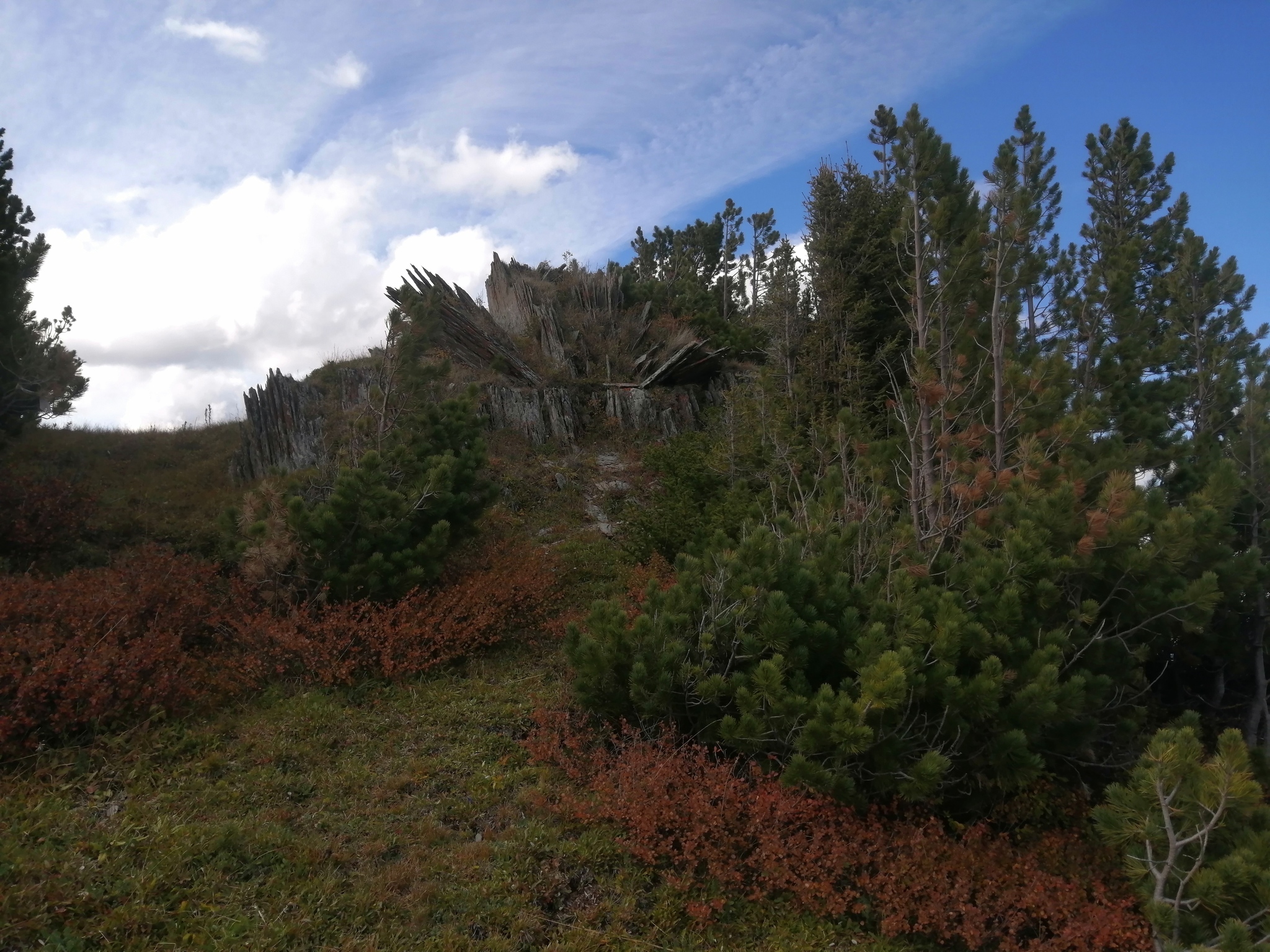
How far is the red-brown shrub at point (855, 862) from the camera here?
5656mm

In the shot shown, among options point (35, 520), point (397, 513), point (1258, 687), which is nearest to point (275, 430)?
point (35, 520)

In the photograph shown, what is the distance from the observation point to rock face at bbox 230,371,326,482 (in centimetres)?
1728

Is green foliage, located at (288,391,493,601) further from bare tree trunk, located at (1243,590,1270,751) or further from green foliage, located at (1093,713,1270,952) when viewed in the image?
bare tree trunk, located at (1243,590,1270,751)

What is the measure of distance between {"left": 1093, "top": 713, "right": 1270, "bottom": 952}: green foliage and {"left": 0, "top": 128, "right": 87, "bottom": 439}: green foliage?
56.4 feet

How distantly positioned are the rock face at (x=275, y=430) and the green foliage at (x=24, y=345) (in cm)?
320

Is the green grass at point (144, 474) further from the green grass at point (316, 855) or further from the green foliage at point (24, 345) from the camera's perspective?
the green grass at point (316, 855)

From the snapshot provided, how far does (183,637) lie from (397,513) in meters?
2.82

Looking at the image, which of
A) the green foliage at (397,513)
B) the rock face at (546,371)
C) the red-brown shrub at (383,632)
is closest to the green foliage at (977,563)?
the red-brown shrub at (383,632)

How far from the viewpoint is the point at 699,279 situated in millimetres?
39844

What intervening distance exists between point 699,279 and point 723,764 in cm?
3551

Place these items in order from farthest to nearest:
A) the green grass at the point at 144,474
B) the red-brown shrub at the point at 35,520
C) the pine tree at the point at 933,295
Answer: the green grass at the point at 144,474 → the red-brown shrub at the point at 35,520 → the pine tree at the point at 933,295

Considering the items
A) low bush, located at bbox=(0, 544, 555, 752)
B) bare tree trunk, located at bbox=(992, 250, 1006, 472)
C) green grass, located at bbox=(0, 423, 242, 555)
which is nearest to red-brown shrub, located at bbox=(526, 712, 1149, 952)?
low bush, located at bbox=(0, 544, 555, 752)

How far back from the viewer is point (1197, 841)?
17.8ft

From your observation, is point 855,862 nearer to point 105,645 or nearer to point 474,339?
point 105,645
